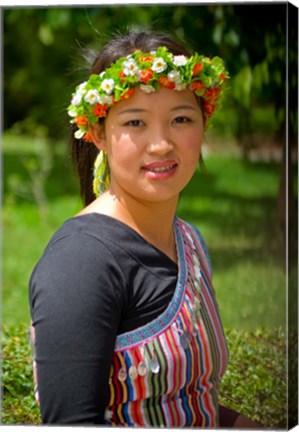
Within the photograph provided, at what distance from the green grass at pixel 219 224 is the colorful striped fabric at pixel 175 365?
80cm

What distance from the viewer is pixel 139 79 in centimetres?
202

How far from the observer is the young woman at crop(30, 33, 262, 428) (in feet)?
6.20

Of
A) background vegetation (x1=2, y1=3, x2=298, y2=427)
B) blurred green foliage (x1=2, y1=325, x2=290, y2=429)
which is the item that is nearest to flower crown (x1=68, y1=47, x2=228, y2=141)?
background vegetation (x1=2, y1=3, x2=298, y2=427)

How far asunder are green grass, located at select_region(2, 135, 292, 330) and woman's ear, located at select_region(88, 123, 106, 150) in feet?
3.23

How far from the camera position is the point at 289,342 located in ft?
8.57

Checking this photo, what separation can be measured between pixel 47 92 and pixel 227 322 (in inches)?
361

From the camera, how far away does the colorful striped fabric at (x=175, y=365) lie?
1.98m

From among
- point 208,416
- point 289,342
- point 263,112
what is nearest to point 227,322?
point 289,342

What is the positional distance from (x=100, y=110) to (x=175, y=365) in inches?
23.6

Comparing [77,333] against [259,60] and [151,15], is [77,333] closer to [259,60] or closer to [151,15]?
[259,60]

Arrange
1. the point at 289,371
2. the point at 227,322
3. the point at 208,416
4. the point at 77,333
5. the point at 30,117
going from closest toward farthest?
the point at 77,333 < the point at 208,416 < the point at 289,371 < the point at 227,322 < the point at 30,117

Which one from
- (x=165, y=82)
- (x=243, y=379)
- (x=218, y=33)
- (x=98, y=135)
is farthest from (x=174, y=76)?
(x=218, y=33)

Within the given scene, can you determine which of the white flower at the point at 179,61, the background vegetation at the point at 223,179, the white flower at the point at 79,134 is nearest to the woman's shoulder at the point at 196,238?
the background vegetation at the point at 223,179

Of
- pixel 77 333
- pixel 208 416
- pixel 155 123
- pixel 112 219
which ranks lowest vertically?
pixel 208 416
